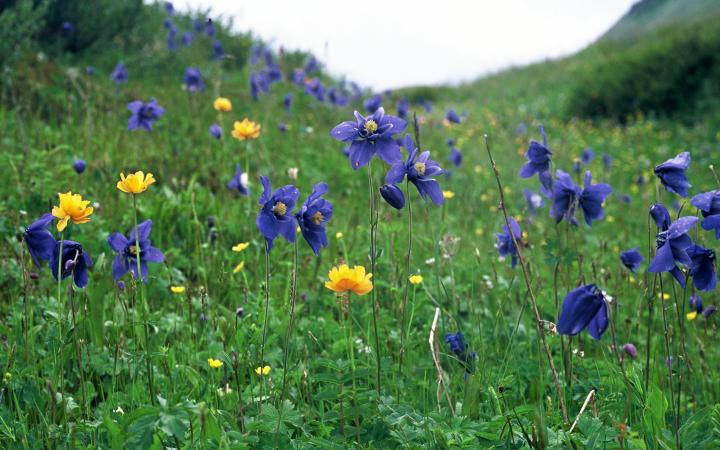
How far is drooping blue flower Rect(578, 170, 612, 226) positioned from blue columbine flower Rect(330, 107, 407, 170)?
2.49 ft

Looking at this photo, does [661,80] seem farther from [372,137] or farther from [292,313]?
[292,313]

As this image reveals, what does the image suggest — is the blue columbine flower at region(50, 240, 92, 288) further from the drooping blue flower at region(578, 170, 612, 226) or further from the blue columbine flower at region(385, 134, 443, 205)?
the drooping blue flower at region(578, 170, 612, 226)

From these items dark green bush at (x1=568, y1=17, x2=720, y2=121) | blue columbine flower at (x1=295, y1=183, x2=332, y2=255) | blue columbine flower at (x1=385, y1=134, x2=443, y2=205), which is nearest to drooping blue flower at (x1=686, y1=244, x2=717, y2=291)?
blue columbine flower at (x1=385, y1=134, x2=443, y2=205)

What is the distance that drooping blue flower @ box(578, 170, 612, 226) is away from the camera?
2.28 m

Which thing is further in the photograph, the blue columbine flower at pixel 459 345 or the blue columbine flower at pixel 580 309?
the blue columbine flower at pixel 459 345

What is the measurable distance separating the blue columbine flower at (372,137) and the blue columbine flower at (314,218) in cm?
Answer: 17

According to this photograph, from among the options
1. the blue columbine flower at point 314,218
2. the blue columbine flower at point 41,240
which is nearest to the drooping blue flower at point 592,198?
the blue columbine flower at point 314,218

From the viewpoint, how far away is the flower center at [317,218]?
1.85m

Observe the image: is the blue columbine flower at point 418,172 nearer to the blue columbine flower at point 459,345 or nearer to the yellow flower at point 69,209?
the blue columbine flower at point 459,345

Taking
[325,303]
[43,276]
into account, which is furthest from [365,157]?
[43,276]

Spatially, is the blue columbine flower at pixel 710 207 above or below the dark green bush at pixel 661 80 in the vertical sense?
below

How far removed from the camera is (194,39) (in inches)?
375

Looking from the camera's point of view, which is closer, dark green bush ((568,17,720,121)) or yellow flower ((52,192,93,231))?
yellow flower ((52,192,93,231))

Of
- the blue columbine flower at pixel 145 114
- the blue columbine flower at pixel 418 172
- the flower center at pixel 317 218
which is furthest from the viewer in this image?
the blue columbine flower at pixel 145 114
